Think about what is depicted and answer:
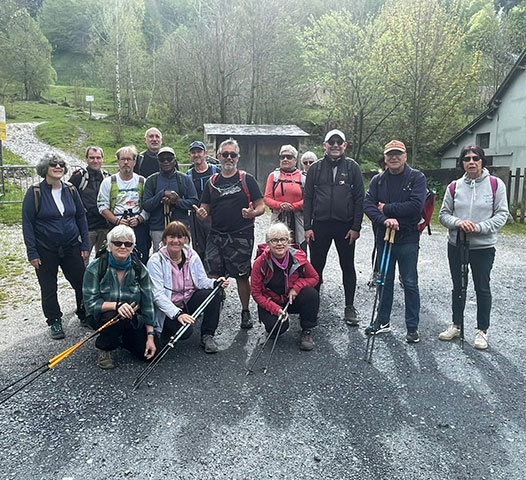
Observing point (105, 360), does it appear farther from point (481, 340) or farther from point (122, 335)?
point (481, 340)

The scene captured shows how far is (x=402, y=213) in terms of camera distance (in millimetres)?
4664

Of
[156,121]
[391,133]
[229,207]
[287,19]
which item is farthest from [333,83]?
[229,207]

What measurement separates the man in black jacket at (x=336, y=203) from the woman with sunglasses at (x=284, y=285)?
0.61m

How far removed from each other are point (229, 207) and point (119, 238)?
56.7 inches

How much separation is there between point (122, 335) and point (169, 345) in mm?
545

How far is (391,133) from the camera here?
23.9 metres

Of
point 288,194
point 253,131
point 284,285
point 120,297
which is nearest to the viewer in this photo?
point 120,297

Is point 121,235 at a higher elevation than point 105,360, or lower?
higher

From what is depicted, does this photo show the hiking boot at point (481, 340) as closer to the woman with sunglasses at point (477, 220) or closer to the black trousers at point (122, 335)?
the woman with sunglasses at point (477, 220)

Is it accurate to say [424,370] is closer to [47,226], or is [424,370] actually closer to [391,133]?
[47,226]

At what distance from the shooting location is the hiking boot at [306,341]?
4.64 metres

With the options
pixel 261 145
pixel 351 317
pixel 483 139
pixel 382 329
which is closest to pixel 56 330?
pixel 351 317

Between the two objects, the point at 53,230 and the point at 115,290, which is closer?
the point at 115,290

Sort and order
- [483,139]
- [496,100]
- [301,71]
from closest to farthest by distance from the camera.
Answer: [496,100] < [483,139] < [301,71]
